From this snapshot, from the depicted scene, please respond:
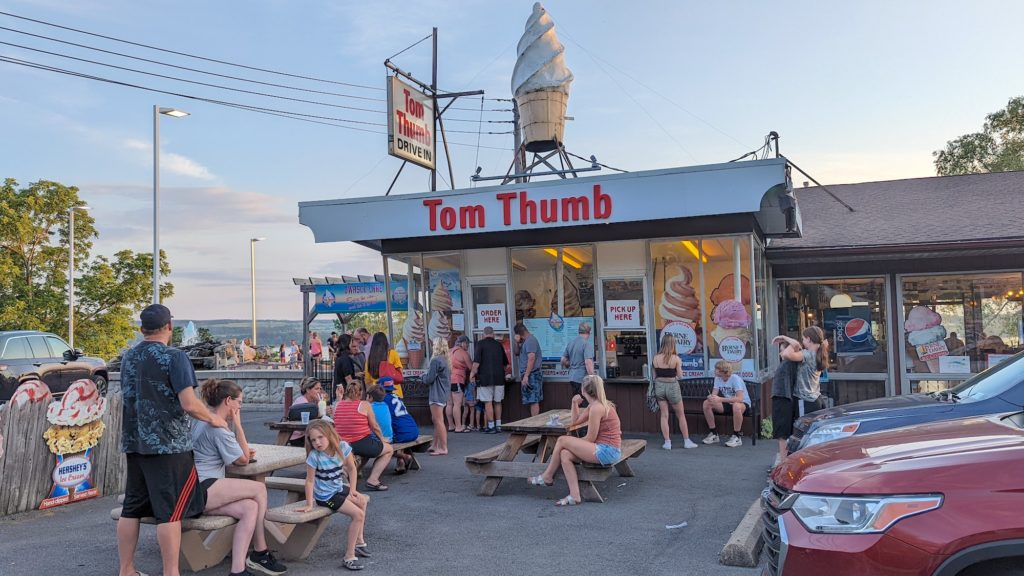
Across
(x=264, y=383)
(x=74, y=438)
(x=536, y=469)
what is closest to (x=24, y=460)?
(x=74, y=438)

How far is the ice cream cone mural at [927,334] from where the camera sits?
13695mm

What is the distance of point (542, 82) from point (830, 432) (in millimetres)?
9507

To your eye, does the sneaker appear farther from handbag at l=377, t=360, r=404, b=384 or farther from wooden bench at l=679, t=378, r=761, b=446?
wooden bench at l=679, t=378, r=761, b=446

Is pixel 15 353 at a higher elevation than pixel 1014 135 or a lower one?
lower

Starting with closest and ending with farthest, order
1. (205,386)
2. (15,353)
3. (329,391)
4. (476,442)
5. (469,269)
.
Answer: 1. (205,386)
2. (476,442)
3. (469,269)
4. (329,391)
5. (15,353)

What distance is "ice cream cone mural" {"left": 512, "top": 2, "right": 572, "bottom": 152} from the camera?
46.7ft

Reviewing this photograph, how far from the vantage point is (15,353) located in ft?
58.0

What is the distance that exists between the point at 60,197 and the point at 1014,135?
3649 centimetres

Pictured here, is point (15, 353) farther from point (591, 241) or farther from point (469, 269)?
point (591, 241)

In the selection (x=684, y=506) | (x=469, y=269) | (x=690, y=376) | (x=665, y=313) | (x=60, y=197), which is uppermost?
(x=60, y=197)

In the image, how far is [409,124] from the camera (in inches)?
572

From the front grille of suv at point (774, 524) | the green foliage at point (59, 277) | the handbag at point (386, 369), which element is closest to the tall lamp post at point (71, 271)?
the green foliage at point (59, 277)

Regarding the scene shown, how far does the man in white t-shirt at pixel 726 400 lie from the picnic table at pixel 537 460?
242cm

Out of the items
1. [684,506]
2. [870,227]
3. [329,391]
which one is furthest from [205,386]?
[870,227]
